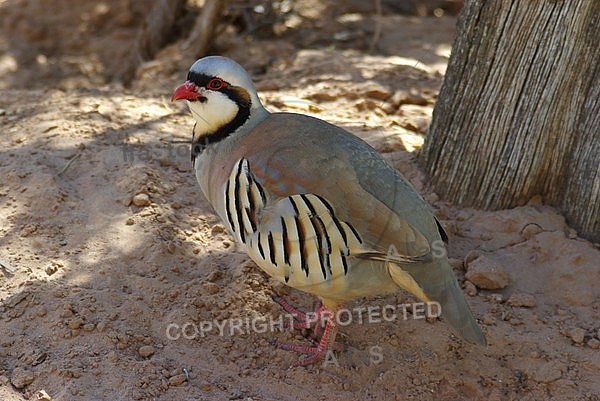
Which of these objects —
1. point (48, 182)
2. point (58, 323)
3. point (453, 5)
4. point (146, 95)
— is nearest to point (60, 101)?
point (146, 95)

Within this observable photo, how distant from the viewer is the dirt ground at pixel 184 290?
3686 mm

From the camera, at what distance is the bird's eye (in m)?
3.91

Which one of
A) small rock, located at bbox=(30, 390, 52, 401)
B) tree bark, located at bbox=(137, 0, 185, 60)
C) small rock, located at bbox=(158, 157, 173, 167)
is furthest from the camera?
tree bark, located at bbox=(137, 0, 185, 60)

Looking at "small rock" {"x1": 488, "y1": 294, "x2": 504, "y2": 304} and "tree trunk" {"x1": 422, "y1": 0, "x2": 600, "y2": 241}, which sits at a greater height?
"tree trunk" {"x1": 422, "y1": 0, "x2": 600, "y2": 241}

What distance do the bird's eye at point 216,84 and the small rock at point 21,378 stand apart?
155cm

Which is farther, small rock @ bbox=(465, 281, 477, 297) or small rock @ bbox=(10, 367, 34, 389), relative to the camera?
small rock @ bbox=(465, 281, 477, 297)

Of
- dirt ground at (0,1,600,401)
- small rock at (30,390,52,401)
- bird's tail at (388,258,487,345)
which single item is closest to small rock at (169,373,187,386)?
dirt ground at (0,1,600,401)

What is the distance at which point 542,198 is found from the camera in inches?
179

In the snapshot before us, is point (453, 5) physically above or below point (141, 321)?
above

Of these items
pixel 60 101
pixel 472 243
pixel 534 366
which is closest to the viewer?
pixel 534 366

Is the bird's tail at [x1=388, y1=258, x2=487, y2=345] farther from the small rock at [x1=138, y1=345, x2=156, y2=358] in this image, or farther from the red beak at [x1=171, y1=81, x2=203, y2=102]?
the red beak at [x1=171, y1=81, x2=203, y2=102]

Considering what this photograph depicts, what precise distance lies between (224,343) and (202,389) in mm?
360

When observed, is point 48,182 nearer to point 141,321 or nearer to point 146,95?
point 141,321

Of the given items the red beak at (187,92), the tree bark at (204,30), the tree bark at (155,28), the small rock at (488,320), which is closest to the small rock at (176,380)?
the red beak at (187,92)
